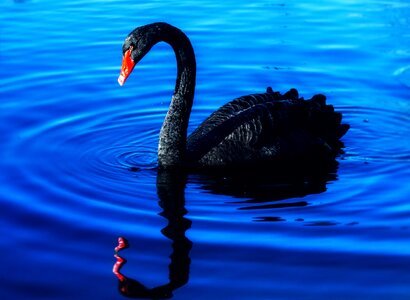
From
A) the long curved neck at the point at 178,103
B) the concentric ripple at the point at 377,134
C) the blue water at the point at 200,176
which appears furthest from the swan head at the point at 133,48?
the concentric ripple at the point at 377,134

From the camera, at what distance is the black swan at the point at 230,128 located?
656 centimetres

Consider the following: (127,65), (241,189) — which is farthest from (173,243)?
(127,65)

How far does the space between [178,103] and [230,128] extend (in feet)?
1.42

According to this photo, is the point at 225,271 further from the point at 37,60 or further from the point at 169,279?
the point at 37,60

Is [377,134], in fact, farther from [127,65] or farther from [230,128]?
[127,65]

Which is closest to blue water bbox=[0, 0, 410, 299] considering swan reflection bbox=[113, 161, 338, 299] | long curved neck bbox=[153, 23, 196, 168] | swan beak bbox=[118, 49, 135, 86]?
swan reflection bbox=[113, 161, 338, 299]

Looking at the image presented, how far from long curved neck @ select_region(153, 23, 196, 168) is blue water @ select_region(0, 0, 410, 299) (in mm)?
187

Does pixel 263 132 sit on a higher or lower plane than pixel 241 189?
higher

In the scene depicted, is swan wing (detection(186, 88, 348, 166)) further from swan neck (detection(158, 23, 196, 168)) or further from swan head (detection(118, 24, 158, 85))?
swan head (detection(118, 24, 158, 85))

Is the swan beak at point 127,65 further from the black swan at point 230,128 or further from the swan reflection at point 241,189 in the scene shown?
the swan reflection at point 241,189

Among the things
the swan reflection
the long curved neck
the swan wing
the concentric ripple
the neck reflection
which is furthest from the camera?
the concentric ripple

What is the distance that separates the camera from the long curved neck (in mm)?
6555

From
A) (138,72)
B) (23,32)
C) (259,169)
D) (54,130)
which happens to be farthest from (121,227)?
(23,32)

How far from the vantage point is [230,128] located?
673cm
